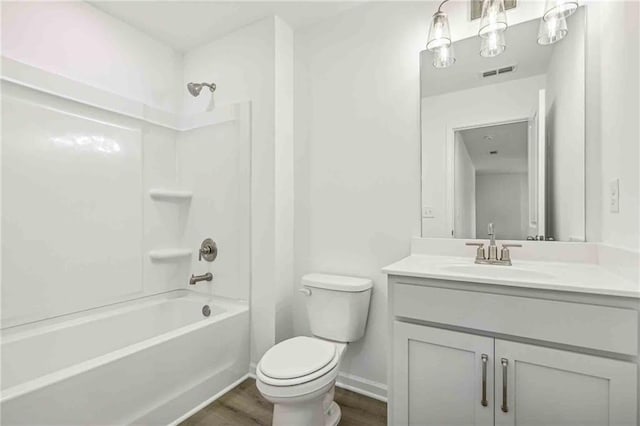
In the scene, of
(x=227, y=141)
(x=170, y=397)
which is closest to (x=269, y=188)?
(x=227, y=141)

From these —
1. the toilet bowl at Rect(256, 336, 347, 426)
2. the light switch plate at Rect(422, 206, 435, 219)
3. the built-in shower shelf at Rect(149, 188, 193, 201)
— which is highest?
the built-in shower shelf at Rect(149, 188, 193, 201)

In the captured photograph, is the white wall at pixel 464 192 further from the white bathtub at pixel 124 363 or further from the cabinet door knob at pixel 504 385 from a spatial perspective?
the white bathtub at pixel 124 363

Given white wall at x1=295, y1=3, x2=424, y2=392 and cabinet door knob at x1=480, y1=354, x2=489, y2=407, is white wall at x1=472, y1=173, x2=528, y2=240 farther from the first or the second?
cabinet door knob at x1=480, y1=354, x2=489, y2=407

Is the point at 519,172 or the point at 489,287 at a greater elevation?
the point at 519,172

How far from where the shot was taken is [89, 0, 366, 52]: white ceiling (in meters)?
2.01

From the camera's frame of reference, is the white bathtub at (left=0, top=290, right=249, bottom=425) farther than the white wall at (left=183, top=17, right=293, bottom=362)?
No

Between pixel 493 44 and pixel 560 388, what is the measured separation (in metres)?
1.53

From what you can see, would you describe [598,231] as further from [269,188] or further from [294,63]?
[294,63]

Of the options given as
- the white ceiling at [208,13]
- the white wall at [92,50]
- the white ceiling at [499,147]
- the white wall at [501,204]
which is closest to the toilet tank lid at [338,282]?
the white wall at [501,204]

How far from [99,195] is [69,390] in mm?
1202

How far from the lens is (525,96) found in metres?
1.58

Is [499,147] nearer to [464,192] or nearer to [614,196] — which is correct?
[464,192]

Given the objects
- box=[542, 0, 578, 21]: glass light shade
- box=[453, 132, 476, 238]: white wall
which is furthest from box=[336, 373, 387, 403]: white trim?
box=[542, 0, 578, 21]: glass light shade

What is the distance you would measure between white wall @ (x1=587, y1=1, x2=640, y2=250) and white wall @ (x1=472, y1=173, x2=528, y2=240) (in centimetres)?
27
